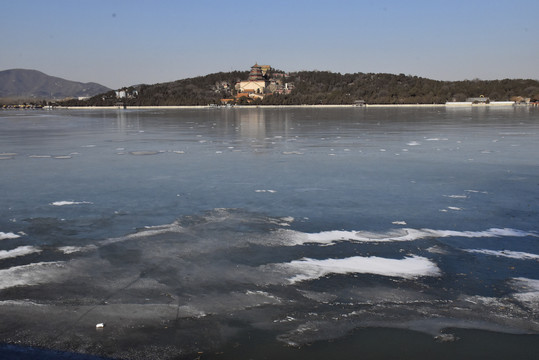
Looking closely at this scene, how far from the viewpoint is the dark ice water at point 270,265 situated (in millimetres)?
4480

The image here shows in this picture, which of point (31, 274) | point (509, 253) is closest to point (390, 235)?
point (509, 253)

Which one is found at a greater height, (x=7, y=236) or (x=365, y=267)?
(x=7, y=236)

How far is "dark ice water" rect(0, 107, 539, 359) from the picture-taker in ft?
14.7

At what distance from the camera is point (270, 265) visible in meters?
6.46

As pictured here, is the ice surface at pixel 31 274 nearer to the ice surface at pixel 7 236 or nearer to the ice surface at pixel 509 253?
the ice surface at pixel 7 236

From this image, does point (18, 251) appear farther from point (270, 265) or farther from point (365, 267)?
point (365, 267)

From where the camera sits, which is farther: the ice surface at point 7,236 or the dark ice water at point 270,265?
the ice surface at point 7,236

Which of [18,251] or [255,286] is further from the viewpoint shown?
[18,251]

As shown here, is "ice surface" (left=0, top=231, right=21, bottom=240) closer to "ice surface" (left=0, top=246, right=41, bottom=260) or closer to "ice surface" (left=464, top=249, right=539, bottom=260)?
"ice surface" (left=0, top=246, right=41, bottom=260)

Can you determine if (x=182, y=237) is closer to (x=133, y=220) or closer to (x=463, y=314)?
(x=133, y=220)

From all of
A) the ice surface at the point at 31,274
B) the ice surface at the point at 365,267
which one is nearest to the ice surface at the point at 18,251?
the ice surface at the point at 31,274

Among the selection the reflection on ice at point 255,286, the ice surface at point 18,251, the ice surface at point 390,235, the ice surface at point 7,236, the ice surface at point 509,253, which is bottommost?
the reflection on ice at point 255,286

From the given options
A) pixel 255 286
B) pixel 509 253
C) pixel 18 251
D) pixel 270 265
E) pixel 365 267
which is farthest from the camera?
pixel 18 251

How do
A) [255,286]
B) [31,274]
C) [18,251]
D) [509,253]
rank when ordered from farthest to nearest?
[18,251]
[509,253]
[31,274]
[255,286]
